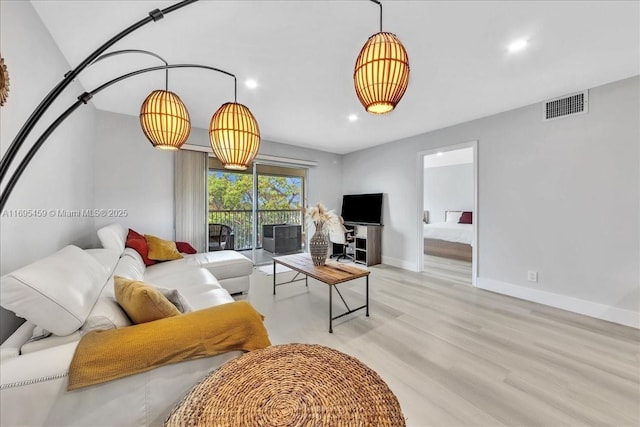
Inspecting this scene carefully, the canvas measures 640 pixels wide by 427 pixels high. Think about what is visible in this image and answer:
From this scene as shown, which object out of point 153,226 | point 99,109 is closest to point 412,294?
point 153,226

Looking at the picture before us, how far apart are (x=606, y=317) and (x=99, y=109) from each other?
254 inches

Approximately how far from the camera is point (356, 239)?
16.7 ft

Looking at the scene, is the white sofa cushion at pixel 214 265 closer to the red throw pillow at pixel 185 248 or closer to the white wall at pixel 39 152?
the red throw pillow at pixel 185 248

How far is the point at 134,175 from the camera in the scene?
11.3 ft

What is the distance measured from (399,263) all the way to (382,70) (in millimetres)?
4188

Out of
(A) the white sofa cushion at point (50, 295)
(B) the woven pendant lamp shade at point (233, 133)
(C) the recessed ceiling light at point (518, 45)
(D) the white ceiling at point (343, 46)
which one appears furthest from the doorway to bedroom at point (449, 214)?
(A) the white sofa cushion at point (50, 295)

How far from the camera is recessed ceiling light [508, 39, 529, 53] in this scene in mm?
1867

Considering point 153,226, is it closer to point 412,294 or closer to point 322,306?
point 322,306

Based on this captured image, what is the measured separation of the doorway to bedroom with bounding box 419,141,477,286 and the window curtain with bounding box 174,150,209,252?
12.4ft

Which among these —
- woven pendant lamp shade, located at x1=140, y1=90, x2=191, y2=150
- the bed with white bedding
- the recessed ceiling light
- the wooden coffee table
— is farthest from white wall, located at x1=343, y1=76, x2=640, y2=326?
woven pendant lamp shade, located at x1=140, y1=90, x2=191, y2=150

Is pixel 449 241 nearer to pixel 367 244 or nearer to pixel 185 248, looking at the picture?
pixel 367 244

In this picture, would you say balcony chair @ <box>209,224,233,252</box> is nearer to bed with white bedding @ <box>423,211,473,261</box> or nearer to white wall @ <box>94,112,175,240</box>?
white wall @ <box>94,112,175,240</box>

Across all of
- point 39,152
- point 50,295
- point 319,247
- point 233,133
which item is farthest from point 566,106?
point 39,152

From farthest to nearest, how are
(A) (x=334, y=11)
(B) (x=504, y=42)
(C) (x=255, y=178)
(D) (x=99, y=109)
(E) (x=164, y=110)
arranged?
(C) (x=255, y=178)
(D) (x=99, y=109)
(B) (x=504, y=42)
(A) (x=334, y=11)
(E) (x=164, y=110)
